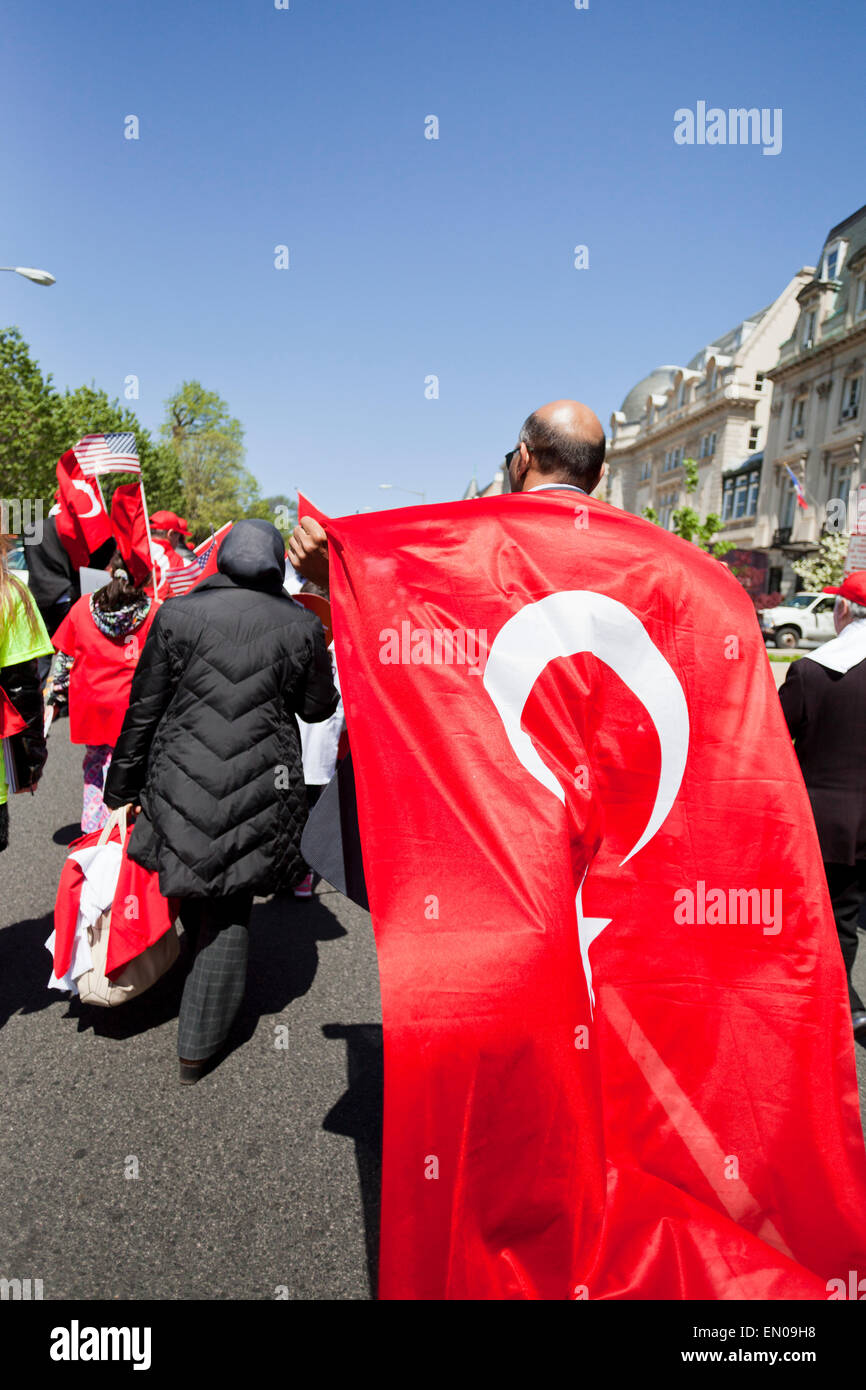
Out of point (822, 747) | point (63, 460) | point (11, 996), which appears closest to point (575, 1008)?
point (822, 747)

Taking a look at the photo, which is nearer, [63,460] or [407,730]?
[407,730]

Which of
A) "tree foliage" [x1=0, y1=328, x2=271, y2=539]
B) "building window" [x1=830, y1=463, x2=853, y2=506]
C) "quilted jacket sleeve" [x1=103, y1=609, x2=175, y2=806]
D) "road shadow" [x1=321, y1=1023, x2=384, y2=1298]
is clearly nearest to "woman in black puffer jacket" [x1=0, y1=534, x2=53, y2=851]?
"quilted jacket sleeve" [x1=103, y1=609, x2=175, y2=806]

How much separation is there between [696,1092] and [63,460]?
4785 millimetres

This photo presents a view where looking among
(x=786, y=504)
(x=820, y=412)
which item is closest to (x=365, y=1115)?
(x=820, y=412)

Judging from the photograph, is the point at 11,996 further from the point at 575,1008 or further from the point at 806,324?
the point at 806,324

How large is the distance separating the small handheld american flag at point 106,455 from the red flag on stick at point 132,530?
0.54 meters

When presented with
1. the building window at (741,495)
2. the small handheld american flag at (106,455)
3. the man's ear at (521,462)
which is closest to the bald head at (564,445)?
the man's ear at (521,462)

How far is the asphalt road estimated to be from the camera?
2.46 meters

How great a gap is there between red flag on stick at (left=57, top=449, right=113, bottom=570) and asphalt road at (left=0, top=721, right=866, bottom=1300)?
2.33 m

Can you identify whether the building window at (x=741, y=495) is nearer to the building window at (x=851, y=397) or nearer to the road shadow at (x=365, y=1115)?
the building window at (x=851, y=397)

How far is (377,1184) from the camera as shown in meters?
2.85

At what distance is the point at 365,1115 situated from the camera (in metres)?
3.20

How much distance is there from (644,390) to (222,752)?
82.5 metres

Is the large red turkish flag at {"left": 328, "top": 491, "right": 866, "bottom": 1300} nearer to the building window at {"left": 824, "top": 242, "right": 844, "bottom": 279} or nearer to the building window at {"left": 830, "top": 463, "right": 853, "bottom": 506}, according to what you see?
the building window at {"left": 830, "top": 463, "right": 853, "bottom": 506}
